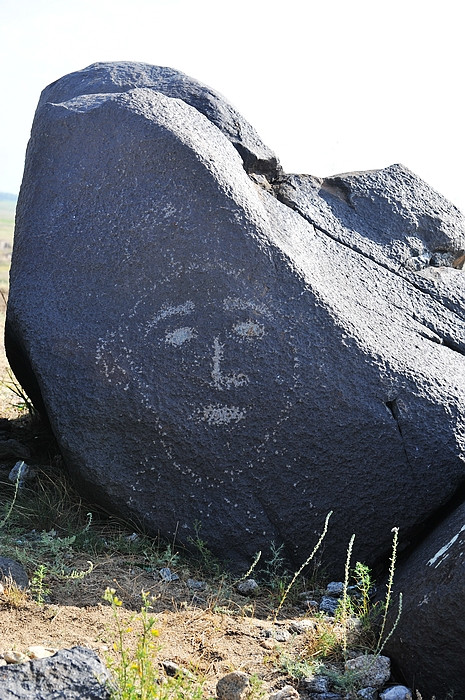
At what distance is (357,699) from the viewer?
2891 millimetres

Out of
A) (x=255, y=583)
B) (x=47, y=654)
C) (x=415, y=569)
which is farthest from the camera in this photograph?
(x=255, y=583)

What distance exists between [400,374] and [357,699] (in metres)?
1.55

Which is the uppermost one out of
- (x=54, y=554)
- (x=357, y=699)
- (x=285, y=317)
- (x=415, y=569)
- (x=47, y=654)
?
(x=285, y=317)

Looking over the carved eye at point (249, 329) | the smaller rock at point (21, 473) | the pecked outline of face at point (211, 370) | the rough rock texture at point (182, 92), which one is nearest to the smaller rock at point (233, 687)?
the pecked outline of face at point (211, 370)

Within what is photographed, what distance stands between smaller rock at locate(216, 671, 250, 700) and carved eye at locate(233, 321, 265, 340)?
1587 mm

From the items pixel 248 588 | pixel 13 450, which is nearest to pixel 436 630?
pixel 248 588

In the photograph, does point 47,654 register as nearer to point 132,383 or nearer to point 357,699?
point 357,699

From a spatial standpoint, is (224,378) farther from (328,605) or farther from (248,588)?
(328,605)

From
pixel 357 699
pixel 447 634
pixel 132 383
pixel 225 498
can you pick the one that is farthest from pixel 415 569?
pixel 132 383

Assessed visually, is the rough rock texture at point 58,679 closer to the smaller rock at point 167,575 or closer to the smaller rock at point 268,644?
the smaller rock at point 268,644

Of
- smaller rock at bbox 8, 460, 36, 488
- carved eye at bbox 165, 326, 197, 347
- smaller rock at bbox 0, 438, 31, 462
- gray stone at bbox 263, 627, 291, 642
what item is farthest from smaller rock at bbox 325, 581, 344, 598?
smaller rock at bbox 0, 438, 31, 462

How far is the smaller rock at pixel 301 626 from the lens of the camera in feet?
11.1

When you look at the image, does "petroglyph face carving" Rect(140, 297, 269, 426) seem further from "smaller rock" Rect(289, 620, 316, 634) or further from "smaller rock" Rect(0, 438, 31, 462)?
"smaller rock" Rect(0, 438, 31, 462)

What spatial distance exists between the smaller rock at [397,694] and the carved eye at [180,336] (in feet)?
5.74
